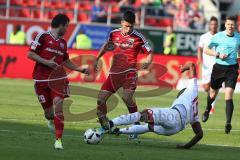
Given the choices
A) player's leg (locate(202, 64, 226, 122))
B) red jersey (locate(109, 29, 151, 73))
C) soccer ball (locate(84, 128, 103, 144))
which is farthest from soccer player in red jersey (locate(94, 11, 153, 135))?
player's leg (locate(202, 64, 226, 122))

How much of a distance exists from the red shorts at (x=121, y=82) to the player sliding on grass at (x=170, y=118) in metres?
1.65

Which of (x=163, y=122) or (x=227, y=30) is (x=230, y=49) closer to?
(x=227, y=30)

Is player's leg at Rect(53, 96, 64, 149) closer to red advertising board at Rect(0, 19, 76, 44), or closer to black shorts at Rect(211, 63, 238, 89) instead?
black shorts at Rect(211, 63, 238, 89)

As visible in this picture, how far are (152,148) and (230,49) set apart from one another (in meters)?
5.70

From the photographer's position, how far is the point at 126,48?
52.6ft

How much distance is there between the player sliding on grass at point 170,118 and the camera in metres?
13.2

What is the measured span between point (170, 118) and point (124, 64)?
2.82 m

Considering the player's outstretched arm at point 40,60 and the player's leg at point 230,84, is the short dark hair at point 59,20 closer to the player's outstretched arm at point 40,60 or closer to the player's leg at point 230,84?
the player's outstretched arm at point 40,60

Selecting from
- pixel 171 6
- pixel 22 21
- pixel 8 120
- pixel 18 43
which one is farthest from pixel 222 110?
pixel 171 6

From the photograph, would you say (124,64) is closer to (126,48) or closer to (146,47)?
(126,48)

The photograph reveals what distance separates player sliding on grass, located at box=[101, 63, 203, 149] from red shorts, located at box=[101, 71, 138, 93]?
64.8 inches

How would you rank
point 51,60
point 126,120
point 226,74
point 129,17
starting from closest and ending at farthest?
point 126,120, point 51,60, point 129,17, point 226,74

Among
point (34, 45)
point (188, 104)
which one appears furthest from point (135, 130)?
point (34, 45)

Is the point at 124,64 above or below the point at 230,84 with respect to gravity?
above
